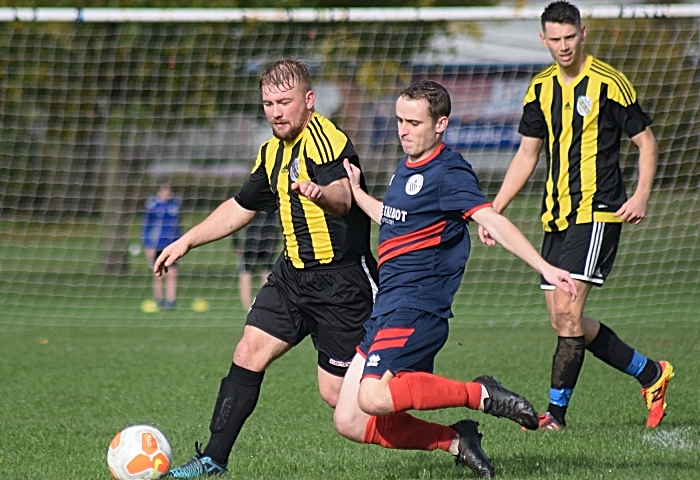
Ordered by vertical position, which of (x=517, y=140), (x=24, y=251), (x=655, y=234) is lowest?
(x=24, y=251)

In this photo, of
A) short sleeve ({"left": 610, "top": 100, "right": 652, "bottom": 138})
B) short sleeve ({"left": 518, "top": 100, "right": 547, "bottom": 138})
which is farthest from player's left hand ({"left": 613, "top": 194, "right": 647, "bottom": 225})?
short sleeve ({"left": 518, "top": 100, "right": 547, "bottom": 138})

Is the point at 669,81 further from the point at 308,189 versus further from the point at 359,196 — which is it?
the point at 308,189

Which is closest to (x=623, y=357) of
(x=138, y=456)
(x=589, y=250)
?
(x=589, y=250)

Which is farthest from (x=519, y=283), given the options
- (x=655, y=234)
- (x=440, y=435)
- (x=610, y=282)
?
(x=440, y=435)

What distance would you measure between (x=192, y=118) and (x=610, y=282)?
6.79 metres

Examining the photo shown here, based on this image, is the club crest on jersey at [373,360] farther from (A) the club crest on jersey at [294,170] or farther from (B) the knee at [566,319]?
(B) the knee at [566,319]

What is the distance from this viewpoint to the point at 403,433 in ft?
14.4

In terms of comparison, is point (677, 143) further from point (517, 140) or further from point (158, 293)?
point (158, 293)

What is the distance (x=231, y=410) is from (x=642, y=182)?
281 cm

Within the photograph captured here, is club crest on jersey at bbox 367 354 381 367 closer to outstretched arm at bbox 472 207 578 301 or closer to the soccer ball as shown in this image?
outstretched arm at bbox 472 207 578 301

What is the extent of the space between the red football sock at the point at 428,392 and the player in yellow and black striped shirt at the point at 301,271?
26.5 inches

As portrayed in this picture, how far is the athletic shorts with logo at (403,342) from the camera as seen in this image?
4203 mm

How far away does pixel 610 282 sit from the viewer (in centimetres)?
1444

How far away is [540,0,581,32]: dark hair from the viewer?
5.73 m
